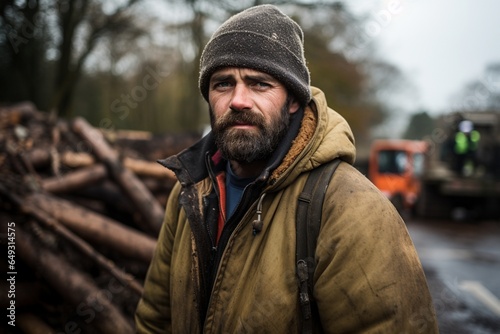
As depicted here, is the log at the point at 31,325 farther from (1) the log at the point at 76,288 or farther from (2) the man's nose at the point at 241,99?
(2) the man's nose at the point at 241,99

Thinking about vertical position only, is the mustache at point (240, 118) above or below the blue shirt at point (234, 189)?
above

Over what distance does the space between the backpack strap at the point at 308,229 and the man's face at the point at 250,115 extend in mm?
294

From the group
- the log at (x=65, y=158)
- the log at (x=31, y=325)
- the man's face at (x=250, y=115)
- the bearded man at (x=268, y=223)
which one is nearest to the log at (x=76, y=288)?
the log at (x=31, y=325)

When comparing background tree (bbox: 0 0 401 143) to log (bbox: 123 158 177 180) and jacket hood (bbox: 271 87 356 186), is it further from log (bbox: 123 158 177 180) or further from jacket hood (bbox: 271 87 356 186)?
jacket hood (bbox: 271 87 356 186)

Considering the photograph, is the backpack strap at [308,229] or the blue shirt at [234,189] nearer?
the backpack strap at [308,229]

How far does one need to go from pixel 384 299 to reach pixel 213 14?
1293 cm

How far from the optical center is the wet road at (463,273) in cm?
485

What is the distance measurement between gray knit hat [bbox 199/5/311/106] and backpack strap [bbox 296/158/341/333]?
0.45 meters

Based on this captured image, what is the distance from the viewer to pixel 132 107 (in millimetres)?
25094

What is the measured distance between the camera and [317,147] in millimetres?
1660

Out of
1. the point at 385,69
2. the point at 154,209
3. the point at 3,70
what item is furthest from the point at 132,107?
the point at 154,209

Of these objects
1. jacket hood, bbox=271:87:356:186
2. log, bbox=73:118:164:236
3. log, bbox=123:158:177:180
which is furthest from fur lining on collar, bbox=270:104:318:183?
log, bbox=123:158:177:180

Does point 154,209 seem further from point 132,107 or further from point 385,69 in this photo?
point 385,69

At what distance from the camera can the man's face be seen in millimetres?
1820
